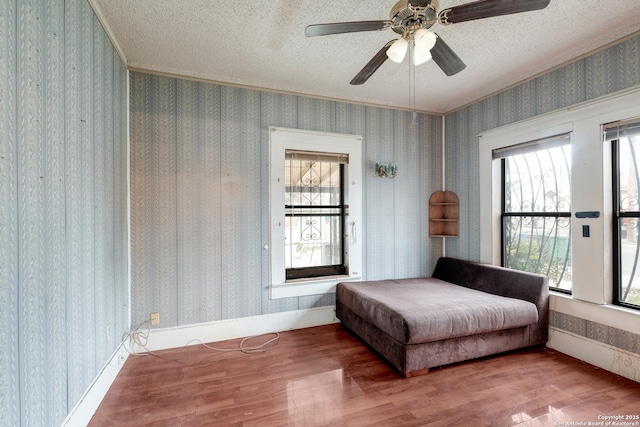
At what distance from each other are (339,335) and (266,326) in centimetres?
81

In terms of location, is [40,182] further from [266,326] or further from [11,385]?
[266,326]

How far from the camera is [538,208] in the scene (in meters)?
2.95

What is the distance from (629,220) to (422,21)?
2.35 m

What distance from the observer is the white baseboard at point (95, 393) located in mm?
1627

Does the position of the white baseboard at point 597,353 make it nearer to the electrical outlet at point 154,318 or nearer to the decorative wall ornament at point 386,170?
the decorative wall ornament at point 386,170

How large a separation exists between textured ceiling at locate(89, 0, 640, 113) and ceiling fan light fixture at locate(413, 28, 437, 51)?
21.8 inches

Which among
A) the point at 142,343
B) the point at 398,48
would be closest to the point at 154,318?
the point at 142,343

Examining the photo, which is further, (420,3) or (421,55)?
(421,55)

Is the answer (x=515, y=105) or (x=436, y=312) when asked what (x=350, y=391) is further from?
(x=515, y=105)

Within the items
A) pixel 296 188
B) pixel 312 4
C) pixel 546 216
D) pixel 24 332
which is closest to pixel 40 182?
pixel 24 332

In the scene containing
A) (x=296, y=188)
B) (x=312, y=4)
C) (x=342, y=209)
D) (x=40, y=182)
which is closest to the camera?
(x=40, y=182)

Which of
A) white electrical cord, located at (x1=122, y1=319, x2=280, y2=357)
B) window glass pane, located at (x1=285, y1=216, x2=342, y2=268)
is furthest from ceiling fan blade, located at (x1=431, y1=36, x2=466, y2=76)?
white electrical cord, located at (x1=122, y1=319, x2=280, y2=357)

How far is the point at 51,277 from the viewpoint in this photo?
141 cm

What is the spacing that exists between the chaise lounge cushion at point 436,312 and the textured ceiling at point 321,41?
2.24m
